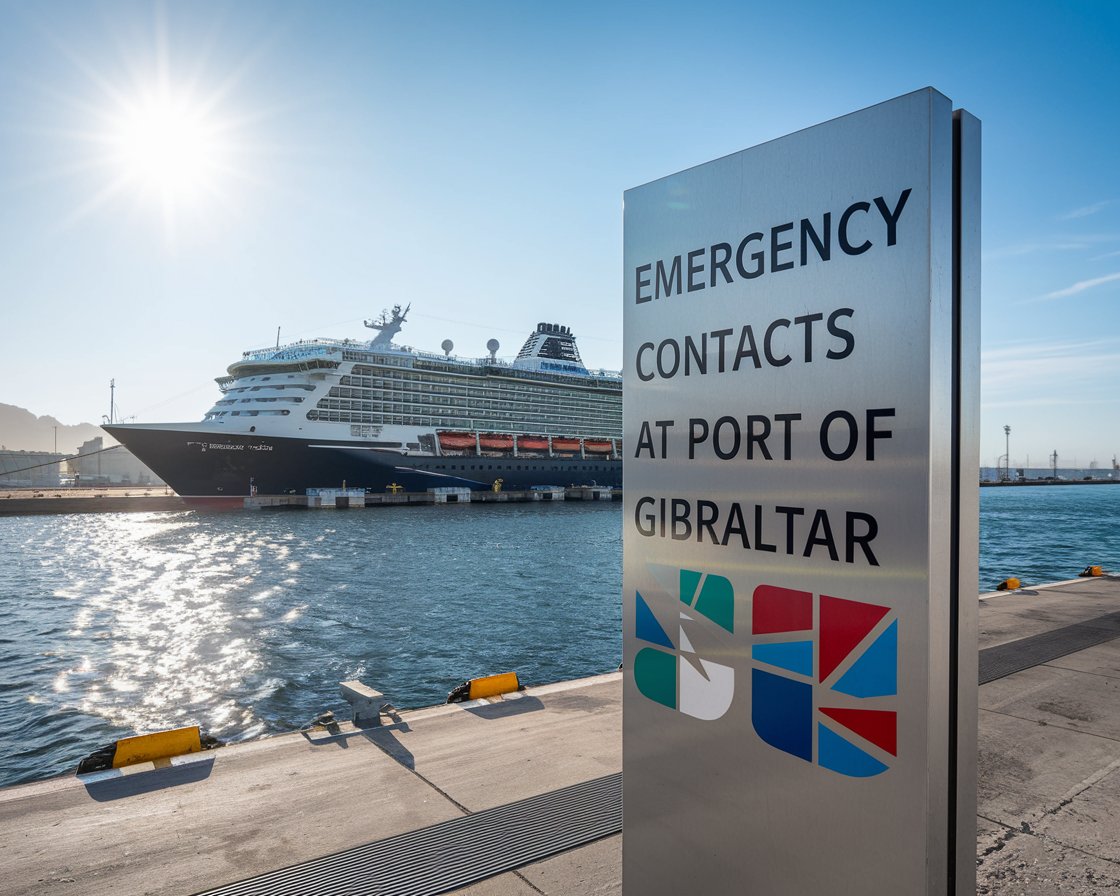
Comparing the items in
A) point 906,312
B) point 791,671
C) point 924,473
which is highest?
point 906,312

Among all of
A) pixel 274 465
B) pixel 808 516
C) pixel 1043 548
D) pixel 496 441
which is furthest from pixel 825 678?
pixel 496 441

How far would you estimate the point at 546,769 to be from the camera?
4703 millimetres

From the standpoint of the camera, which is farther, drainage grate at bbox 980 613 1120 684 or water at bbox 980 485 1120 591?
water at bbox 980 485 1120 591

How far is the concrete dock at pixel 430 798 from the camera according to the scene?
135 inches

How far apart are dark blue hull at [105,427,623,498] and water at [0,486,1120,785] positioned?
30.5 ft

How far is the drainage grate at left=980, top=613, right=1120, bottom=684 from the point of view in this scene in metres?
6.97

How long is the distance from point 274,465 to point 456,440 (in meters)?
12.9

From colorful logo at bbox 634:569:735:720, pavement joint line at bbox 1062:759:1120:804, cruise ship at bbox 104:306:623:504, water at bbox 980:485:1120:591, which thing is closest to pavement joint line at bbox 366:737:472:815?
colorful logo at bbox 634:569:735:720

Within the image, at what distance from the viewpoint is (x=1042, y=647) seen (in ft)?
25.4

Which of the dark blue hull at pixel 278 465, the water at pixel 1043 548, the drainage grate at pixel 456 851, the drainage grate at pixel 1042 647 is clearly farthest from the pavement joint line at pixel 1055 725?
the dark blue hull at pixel 278 465

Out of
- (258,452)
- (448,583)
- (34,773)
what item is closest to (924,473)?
(34,773)

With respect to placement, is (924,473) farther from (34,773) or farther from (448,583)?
(448,583)

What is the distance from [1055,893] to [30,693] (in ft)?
38.3

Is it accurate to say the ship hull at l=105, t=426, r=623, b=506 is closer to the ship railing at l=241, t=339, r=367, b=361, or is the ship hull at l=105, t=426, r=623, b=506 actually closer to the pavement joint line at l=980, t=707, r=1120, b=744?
the ship railing at l=241, t=339, r=367, b=361
